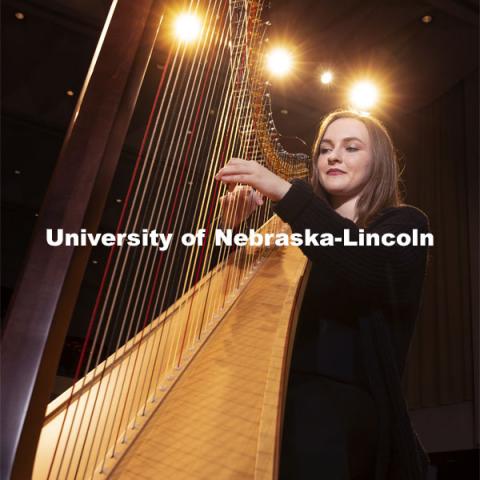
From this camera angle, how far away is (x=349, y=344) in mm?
952

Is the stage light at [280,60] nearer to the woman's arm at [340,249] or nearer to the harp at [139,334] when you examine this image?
the harp at [139,334]

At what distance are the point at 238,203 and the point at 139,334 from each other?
1.65ft

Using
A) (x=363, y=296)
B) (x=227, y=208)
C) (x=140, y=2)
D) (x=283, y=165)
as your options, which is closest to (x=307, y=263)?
(x=363, y=296)

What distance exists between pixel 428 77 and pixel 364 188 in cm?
362

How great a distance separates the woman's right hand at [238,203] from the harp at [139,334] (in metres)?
0.02

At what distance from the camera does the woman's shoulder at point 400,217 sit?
101cm

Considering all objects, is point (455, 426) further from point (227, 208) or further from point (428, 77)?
point (227, 208)

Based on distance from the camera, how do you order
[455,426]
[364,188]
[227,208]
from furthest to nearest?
1. [455,426]
2. [227,208]
3. [364,188]

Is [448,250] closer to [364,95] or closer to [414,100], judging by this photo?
[414,100]

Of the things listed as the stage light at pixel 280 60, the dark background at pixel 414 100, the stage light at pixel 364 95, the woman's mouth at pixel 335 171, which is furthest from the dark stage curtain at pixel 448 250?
the woman's mouth at pixel 335 171

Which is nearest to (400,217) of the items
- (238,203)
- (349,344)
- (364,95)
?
(349,344)

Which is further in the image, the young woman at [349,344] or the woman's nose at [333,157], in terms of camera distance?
the woman's nose at [333,157]

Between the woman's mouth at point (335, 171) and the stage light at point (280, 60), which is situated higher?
the stage light at point (280, 60)

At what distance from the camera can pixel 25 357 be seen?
38 cm
